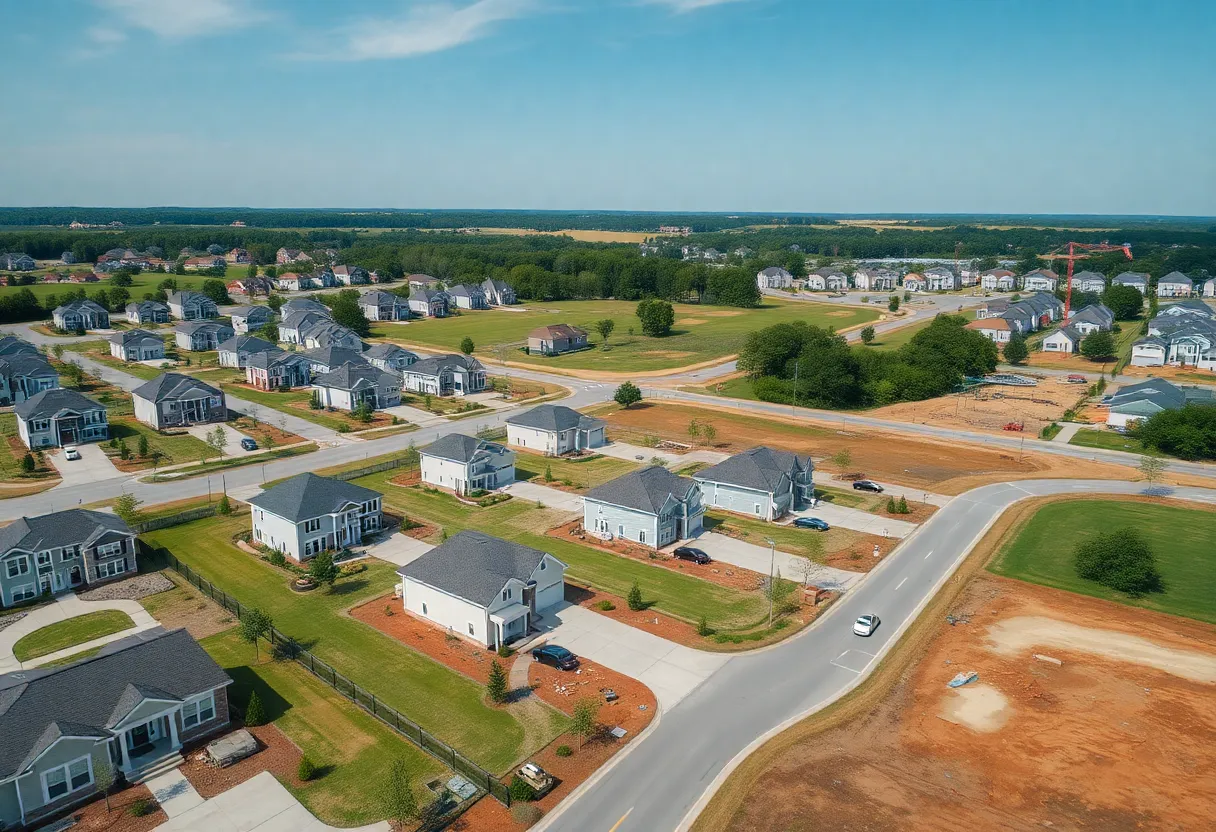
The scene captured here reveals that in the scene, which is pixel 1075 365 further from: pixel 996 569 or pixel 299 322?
pixel 299 322

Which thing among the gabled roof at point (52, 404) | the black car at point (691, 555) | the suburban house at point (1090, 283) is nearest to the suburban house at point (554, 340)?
the gabled roof at point (52, 404)

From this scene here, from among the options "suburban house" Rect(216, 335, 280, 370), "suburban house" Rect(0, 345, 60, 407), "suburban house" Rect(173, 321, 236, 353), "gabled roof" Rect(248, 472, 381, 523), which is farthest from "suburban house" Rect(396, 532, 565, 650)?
"suburban house" Rect(173, 321, 236, 353)

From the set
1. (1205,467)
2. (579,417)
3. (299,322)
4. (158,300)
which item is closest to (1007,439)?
(1205,467)

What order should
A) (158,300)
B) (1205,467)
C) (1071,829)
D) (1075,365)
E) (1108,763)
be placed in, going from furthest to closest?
(158,300), (1075,365), (1205,467), (1108,763), (1071,829)

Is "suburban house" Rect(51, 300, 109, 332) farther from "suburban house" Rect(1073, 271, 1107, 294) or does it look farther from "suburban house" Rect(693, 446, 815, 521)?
"suburban house" Rect(1073, 271, 1107, 294)

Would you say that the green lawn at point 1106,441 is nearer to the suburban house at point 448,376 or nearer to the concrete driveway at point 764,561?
the concrete driveway at point 764,561

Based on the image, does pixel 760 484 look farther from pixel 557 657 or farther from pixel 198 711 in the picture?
pixel 198 711
